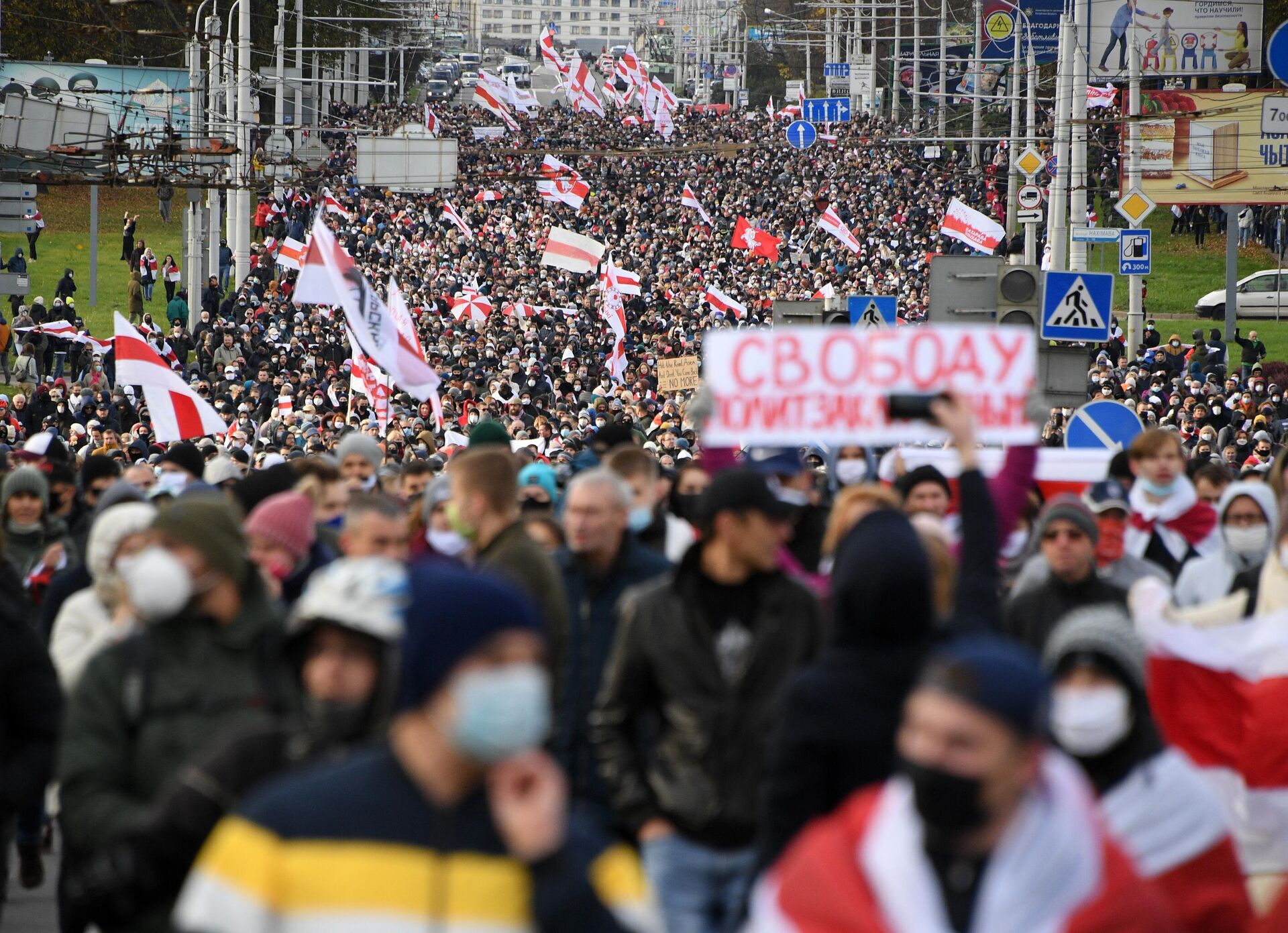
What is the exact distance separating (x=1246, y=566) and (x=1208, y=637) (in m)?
2.17

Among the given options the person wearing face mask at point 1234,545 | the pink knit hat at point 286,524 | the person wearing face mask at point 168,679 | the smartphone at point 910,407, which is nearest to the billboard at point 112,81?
the person wearing face mask at point 1234,545

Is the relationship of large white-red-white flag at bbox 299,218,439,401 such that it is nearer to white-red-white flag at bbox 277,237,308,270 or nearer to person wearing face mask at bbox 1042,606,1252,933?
person wearing face mask at bbox 1042,606,1252,933

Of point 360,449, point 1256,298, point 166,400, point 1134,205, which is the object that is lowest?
point 360,449

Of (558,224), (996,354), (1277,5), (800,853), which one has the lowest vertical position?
(800,853)

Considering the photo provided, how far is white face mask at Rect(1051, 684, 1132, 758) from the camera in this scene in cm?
395

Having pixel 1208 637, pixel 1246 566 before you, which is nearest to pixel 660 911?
pixel 1208 637

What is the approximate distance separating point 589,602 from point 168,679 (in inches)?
66.6

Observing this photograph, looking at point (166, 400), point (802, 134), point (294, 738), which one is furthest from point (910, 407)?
point (802, 134)

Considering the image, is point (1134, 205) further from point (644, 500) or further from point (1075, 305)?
point (644, 500)

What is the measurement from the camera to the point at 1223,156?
145 feet

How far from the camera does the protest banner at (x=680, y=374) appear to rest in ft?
69.6

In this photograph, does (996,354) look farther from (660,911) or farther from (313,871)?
(313,871)

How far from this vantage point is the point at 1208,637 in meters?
5.38

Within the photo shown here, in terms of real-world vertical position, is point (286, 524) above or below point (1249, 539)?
above
